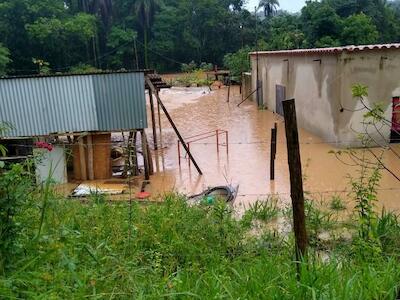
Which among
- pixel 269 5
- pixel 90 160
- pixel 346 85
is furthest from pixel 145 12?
pixel 90 160

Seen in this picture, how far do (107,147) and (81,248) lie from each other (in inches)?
394

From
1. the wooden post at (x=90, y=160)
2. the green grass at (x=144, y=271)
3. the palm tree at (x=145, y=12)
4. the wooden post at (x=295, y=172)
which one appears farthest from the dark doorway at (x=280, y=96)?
the palm tree at (x=145, y=12)

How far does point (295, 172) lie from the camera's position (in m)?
3.84

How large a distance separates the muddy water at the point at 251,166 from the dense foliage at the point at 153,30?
52.6 ft

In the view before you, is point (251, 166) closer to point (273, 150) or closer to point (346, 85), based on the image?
point (273, 150)

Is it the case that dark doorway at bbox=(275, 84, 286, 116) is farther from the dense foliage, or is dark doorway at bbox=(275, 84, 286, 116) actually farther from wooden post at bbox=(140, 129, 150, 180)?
the dense foliage

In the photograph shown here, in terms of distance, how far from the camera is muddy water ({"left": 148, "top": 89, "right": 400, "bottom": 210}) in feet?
37.5

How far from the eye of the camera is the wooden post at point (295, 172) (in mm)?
3727

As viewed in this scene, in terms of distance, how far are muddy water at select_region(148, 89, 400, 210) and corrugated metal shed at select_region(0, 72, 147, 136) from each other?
90.2 inches

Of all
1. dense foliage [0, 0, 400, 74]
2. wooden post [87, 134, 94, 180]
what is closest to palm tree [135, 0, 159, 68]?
dense foliage [0, 0, 400, 74]

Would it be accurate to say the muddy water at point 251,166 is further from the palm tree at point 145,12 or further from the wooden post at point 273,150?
the palm tree at point 145,12

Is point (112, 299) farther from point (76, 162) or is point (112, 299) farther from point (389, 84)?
point (389, 84)

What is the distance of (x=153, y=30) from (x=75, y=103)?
3900 centimetres

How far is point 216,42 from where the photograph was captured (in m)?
51.1
